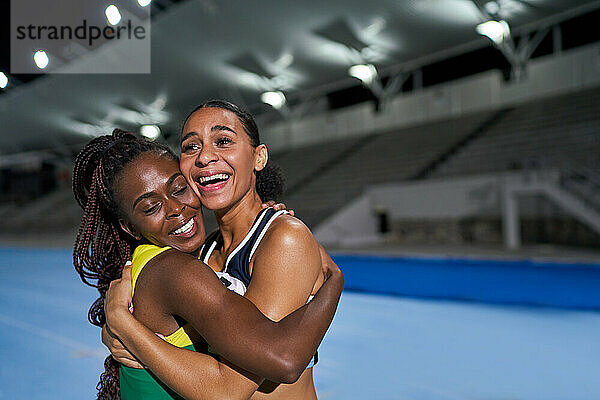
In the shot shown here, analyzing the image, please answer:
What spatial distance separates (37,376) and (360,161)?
14.8m

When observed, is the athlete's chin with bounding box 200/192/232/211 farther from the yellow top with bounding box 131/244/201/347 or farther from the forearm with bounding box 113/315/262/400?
the forearm with bounding box 113/315/262/400

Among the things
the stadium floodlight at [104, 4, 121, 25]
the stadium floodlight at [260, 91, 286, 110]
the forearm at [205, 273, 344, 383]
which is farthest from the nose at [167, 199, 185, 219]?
the stadium floodlight at [260, 91, 286, 110]

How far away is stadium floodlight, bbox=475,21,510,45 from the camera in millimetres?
12391

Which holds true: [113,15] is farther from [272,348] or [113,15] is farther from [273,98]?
[273,98]

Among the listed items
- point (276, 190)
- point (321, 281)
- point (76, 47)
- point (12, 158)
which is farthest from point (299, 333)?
point (12, 158)

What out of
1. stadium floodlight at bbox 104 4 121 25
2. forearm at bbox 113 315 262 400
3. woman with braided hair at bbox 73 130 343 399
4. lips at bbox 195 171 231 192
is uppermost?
stadium floodlight at bbox 104 4 121 25

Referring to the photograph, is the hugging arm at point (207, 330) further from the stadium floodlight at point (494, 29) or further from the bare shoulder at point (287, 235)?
the stadium floodlight at point (494, 29)

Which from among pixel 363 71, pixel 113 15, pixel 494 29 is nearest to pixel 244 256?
pixel 113 15

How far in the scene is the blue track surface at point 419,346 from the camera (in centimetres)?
354

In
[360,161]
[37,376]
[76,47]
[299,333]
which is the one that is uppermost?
[76,47]

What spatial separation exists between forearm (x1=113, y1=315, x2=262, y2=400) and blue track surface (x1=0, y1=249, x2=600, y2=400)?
2337 millimetres

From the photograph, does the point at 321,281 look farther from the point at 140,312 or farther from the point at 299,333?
the point at 140,312

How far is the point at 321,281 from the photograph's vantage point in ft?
5.15

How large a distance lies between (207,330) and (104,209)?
57cm
